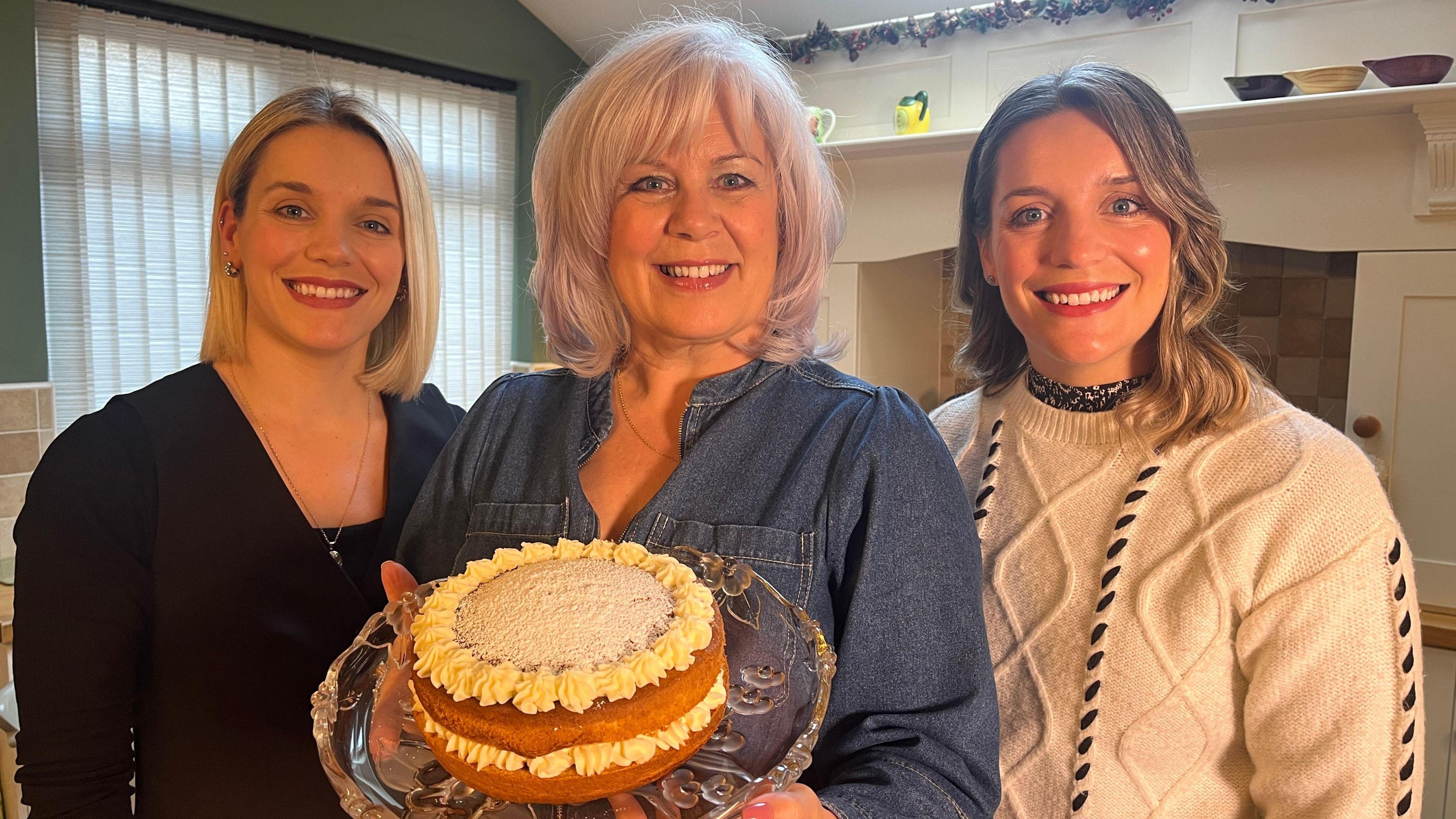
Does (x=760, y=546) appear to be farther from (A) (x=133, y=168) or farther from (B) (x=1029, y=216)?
(A) (x=133, y=168)

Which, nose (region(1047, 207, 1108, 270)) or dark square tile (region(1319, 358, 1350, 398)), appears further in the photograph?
dark square tile (region(1319, 358, 1350, 398))

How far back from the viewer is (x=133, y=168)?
Answer: 3.56 meters

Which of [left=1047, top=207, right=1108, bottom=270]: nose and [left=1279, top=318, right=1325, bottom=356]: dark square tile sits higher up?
[left=1047, top=207, right=1108, bottom=270]: nose

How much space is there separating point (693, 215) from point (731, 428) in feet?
0.77

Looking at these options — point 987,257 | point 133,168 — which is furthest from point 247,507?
point 133,168

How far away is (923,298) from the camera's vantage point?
402 cm

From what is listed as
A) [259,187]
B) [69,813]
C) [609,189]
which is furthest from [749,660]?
[259,187]

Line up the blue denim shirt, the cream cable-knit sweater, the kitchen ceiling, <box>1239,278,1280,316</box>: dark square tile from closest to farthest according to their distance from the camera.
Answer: the blue denim shirt → the cream cable-knit sweater → <box>1239,278,1280,316</box>: dark square tile → the kitchen ceiling

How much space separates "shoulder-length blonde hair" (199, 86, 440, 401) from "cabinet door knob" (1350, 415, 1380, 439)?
8.28 feet

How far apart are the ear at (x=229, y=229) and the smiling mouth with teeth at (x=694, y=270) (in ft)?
2.60

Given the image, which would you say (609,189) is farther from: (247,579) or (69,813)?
(69,813)

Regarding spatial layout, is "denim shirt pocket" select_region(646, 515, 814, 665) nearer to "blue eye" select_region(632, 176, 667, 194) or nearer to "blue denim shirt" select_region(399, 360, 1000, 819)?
"blue denim shirt" select_region(399, 360, 1000, 819)

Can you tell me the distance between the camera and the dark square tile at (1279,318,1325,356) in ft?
9.68

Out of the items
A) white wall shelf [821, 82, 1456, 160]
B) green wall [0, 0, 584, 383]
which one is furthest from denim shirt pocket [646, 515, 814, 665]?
green wall [0, 0, 584, 383]
